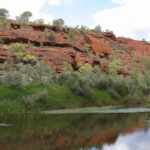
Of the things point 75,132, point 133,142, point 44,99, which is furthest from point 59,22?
point 133,142

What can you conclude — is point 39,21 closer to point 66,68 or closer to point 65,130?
point 66,68

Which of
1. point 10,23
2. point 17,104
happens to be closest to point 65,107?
point 17,104

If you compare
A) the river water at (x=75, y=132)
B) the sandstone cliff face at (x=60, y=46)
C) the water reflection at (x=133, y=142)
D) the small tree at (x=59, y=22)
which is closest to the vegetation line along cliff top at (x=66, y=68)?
the sandstone cliff face at (x=60, y=46)

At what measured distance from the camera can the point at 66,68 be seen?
89.2 meters

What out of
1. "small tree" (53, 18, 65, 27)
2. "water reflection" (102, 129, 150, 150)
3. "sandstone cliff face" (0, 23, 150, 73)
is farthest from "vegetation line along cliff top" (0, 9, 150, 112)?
"water reflection" (102, 129, 150, 150)

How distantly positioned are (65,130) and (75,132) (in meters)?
1.18

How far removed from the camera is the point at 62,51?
317ft

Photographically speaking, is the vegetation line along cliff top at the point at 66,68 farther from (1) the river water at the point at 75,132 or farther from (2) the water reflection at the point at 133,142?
(2) the water reflection at the point at 133,142

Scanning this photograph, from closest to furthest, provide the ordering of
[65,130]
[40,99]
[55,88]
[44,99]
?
[65,130] < [40,99] < [44,99] < [55,88]

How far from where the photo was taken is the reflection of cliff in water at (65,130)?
112 ft

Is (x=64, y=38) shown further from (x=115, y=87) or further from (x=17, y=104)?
(x=17, y=104)

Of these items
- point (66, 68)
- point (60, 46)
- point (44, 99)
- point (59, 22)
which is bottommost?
point (44, 99)

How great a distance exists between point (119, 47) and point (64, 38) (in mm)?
20755

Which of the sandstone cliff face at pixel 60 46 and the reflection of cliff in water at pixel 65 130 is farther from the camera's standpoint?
the sandstone cliff face at pixel 60 46
